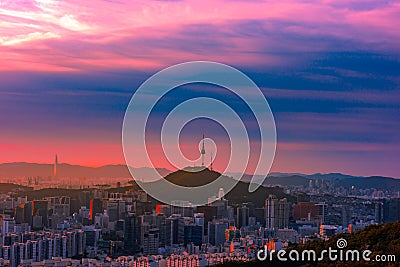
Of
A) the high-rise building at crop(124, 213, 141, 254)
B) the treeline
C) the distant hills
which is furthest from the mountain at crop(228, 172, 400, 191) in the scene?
the treeline

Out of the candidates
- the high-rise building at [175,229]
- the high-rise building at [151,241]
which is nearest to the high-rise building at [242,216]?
the high-rise building at [175,229]

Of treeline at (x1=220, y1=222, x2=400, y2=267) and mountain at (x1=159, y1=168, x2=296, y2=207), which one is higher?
mountain at (x1=159, y1=168, x2=296, y2=207)

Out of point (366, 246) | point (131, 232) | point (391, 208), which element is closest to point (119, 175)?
point (131, 232)

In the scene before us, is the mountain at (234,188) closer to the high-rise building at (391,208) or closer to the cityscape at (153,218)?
the cityscape at (153,218)

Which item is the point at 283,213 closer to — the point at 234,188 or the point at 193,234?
the point at 234,188

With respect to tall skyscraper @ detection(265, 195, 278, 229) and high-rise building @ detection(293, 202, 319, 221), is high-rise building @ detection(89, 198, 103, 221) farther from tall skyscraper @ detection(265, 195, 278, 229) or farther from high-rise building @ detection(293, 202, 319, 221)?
high-rise building @ detection(293, 202, 319, 221)

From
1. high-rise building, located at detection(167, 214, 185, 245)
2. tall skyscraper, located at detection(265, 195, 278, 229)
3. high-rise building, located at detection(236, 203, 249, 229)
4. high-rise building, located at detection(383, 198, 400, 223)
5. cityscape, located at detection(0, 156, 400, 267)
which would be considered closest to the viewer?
high-rise building, located at detection(383, 198, 400, 223)

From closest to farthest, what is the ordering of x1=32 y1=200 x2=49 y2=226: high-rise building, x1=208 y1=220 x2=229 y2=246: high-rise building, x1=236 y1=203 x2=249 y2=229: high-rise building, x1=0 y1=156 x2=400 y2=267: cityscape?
1. x1=0 y1=156 x2=400 y2=267: cityscape
2. x1=208 y1=220 x2=229 y2=246: high-rise building
3. x1=236 y1=203 x2=249 y2=229: high-rise building
4. x1=32 y1=200 x2=49 y2=226: high-rise building

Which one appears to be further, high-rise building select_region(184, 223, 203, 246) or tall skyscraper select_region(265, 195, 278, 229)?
tall skyscraper select_region(265, 195, 278, 229)
